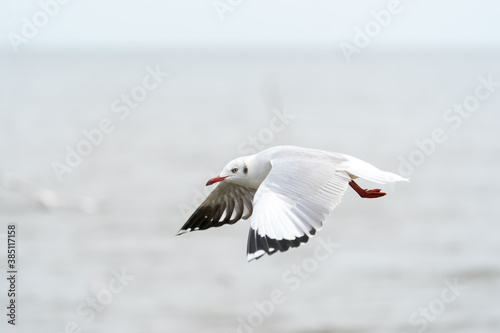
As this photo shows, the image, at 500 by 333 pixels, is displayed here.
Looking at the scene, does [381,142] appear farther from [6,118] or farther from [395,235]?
[6,118]

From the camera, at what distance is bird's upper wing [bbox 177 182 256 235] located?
6.59m

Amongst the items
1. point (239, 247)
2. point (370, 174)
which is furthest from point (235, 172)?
point (239, 247)

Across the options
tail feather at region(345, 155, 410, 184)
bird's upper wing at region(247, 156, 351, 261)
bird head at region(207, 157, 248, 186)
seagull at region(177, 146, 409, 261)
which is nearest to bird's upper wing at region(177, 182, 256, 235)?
seagull at region(177, 146, 409, 261)

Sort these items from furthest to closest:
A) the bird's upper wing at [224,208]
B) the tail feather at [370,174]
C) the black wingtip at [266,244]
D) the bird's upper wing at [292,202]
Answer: the bird's upper wing at [224,208] → the tail feather at [370,174] → the bird's upper wing at [292,202] → the black wingtip at [266,244]

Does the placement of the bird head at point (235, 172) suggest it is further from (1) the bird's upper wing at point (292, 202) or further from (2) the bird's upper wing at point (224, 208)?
(2) the bird's upper wing at point (224, 208)

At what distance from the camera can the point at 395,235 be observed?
1742 centimetres

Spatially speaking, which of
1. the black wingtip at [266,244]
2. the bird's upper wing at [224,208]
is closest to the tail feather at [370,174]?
the black wingtip at [266,244]

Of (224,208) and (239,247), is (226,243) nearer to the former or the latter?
(239,247)

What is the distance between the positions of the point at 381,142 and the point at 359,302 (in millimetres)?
14850

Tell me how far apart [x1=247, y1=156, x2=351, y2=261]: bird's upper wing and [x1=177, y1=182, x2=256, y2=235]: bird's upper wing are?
758 millimetres

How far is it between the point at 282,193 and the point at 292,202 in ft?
0.30

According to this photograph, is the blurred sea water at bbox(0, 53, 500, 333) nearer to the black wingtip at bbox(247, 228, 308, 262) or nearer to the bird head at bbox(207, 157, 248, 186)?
the bird head at bbox(207, 157, 248, 186)

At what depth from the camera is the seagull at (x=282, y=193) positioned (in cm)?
524

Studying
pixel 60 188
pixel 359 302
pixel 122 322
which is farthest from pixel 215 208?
pixel 60 188
